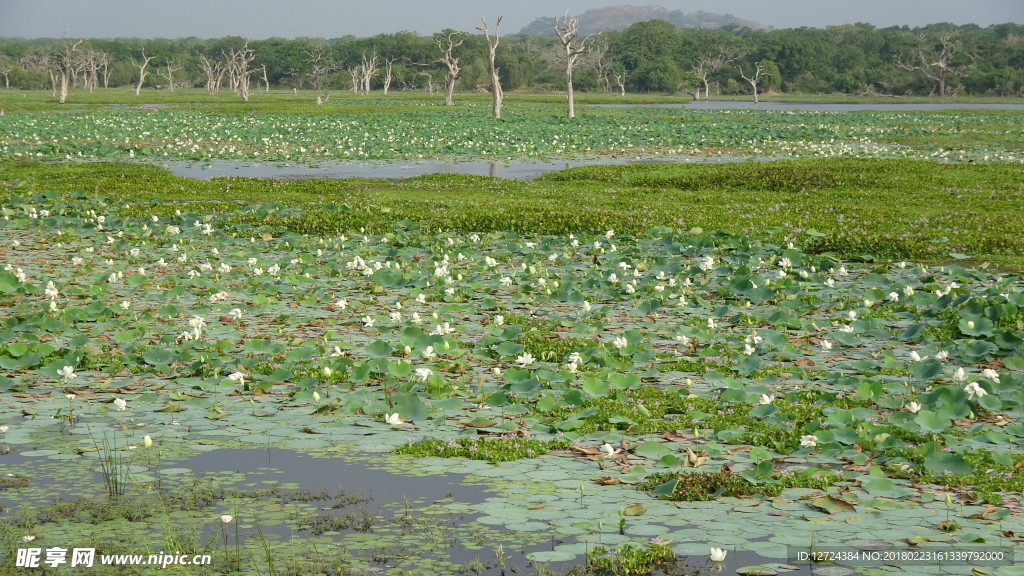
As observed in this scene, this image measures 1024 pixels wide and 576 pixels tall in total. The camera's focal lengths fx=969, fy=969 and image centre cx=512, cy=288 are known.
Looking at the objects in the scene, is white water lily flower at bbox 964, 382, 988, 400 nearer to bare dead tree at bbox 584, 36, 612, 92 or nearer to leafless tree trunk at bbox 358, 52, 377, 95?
leafless tree trunk at bbox 358, 52, 377, 95

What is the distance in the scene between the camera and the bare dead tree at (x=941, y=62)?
107 meters

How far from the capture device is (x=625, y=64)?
139m

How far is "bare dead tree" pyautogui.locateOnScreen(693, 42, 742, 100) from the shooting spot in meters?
130

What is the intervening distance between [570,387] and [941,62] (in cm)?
10755

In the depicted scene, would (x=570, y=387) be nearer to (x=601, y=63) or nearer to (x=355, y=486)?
(x=355, y=486)

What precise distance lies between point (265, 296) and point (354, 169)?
59.5 ft

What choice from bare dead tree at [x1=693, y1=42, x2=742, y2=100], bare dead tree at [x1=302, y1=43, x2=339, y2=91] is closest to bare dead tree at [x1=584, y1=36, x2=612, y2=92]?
bare dead tree at [x1=693, y1=42, x2=742, y2=100]

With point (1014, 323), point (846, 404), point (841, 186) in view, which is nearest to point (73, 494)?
point (846, 404)

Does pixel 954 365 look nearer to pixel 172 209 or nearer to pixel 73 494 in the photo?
pixel 73 494

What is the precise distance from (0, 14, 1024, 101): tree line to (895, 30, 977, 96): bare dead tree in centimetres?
27

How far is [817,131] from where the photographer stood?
4438 centimetres

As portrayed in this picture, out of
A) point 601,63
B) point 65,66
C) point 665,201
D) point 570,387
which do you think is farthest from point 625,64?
point 570,387

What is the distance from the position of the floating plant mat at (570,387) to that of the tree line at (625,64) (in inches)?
4094

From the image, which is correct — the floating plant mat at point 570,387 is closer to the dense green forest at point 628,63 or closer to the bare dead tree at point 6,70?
the dense green forest at point 628,63
